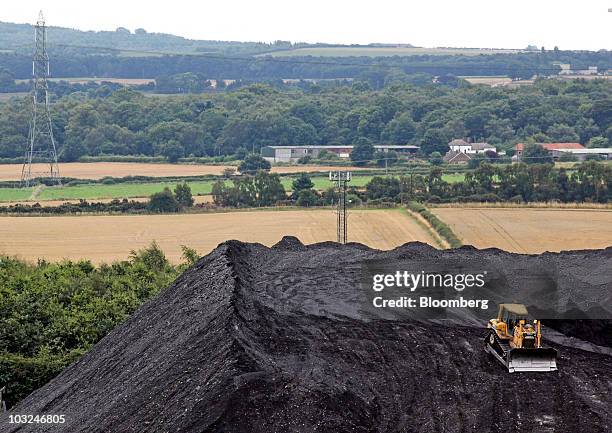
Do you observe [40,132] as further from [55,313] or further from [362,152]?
[55,313]

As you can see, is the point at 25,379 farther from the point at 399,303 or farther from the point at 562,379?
the point at 562,379

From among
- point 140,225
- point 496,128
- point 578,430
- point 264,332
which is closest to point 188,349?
point 264,332

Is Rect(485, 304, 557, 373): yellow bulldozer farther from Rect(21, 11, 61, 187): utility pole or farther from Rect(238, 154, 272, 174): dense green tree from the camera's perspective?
Rect(238, 154, 272, 174): dense green tree

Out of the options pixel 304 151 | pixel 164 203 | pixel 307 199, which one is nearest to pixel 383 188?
pixel 307 199

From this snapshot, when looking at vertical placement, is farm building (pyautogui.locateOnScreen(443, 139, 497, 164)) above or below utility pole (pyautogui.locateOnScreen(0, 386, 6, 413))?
above

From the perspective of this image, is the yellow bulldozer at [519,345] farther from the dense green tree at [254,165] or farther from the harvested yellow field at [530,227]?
the dense green tree at [254,165]

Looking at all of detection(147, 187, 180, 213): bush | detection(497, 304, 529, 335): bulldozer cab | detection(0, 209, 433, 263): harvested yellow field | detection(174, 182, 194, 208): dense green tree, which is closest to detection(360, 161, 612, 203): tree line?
detection(0, 209, 433, 263): harvested yellow field


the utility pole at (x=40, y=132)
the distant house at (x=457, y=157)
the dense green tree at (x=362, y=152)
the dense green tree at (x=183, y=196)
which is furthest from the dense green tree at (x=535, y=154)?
the utility pole at (x=40, y=132)
